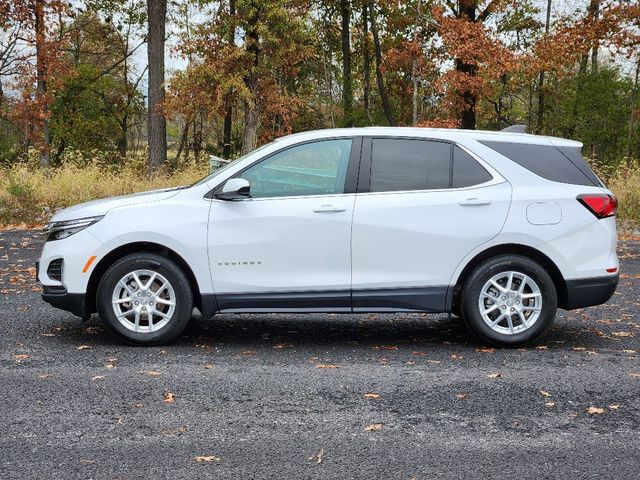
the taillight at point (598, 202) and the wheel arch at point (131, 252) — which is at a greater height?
the taillight at point (598, 202)

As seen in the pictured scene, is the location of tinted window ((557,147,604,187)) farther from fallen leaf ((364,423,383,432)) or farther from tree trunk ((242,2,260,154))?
tree trunk ((242,2,260,154))

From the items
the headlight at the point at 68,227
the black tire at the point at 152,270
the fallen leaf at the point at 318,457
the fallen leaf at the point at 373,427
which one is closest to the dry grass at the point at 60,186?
the headlight at the point at 68,227

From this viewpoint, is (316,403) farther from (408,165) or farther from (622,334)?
(622,334)

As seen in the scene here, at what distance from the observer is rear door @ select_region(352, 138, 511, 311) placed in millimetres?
6492

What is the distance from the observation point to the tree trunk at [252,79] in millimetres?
25516

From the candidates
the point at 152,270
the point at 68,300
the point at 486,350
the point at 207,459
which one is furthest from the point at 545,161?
the point at 68,300

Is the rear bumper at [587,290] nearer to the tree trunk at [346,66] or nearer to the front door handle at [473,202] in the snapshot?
the front door handle at [473,202]

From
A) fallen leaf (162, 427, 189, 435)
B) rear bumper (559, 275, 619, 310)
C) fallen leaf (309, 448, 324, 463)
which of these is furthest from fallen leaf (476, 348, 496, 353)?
fallen leaf (162, 427, 189, 435)

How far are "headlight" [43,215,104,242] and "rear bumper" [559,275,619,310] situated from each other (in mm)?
4121

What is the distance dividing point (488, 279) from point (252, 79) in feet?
69.0

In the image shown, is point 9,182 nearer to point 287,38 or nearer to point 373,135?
point 287,38

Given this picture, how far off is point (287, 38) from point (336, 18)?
36.1 ft

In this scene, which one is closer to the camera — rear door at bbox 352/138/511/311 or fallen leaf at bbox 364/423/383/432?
fallen leaf at bbox 364/423/383/432

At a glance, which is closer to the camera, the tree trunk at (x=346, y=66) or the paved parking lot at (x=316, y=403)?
the paved parking lot at (x=316, y=403)
